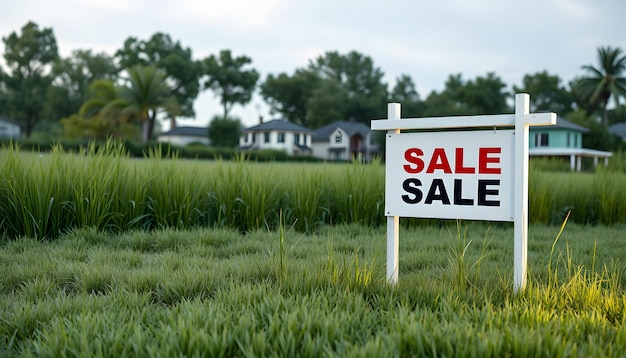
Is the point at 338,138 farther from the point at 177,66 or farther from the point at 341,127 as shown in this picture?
the point at 177,66

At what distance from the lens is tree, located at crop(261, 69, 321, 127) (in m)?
59.5

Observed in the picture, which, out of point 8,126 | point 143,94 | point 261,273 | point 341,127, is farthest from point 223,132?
point 261,273

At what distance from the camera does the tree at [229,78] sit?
5459cm

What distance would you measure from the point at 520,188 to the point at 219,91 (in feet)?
183

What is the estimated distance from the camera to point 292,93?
198 feet

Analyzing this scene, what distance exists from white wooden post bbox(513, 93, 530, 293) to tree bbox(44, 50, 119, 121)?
58.7 meters

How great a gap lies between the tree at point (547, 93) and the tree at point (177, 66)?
33.4 metres

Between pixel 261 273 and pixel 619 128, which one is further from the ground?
pixel 619 128

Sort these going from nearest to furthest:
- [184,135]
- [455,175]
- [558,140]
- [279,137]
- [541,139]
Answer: [455,175]
[558,140]
[541,139]
[279,137]
[184,135]

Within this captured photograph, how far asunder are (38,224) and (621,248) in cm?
577

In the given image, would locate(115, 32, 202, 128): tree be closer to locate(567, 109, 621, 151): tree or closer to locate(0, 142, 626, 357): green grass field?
locate(567, 109, 621, 151): tree

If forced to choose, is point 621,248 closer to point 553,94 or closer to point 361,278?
point 361,278

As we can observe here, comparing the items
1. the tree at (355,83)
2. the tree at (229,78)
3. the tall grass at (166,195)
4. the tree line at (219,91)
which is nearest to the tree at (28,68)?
the tree line at (219,91)

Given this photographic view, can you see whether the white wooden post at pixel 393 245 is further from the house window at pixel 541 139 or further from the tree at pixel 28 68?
the tree at pixel 28 68
